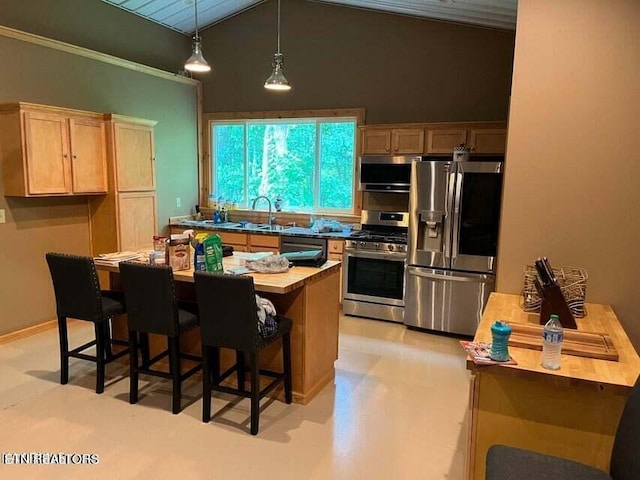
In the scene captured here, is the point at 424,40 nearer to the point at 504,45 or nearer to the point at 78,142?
the point at 504,45

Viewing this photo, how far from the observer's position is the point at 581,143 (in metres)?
2.65

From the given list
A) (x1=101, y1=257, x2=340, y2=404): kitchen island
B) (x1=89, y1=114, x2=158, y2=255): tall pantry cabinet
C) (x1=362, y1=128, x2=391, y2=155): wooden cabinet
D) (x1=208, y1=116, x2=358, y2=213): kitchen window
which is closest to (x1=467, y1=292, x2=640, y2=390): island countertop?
(x1=101, y1=257, x2=340, y2=404): kitchen island

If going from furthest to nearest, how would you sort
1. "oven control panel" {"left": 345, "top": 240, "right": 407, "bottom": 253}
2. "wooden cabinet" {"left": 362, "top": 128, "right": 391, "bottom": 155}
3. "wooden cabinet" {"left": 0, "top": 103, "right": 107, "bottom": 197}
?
"wooden cabinet" {"left": 362, "top": 128, "right": 391, "bottom": 155} < "oven control panel" {"left": 345, "top": 240, "right": 407, "bottom": 253} < "wooden cabinet" {"left": 0, "top": 103, "right": 107, "bottom": 197}

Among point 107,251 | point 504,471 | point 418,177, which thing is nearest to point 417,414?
point 504,471

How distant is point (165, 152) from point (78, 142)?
149cm

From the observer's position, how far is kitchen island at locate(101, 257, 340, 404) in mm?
3037

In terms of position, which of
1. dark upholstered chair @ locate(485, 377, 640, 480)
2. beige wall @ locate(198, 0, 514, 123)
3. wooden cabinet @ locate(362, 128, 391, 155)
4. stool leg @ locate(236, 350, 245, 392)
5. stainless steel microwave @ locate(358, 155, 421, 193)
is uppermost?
beige wall @ locate(198, 0, 514, 123)

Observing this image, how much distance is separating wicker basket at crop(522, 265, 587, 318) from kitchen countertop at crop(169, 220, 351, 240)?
2658mm

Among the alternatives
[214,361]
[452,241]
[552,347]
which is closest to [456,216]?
[452,241]

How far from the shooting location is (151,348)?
3.61 m

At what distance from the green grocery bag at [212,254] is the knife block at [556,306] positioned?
1903 mm

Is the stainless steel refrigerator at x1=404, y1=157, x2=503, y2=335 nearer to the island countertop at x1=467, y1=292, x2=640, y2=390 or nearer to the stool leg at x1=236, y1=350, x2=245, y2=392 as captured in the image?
the island countertop at x1=467, y1=292, x2=640, y2=390

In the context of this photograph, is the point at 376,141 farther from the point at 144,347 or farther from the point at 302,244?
the point at 144,347

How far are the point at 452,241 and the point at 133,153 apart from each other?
3.42 meters
